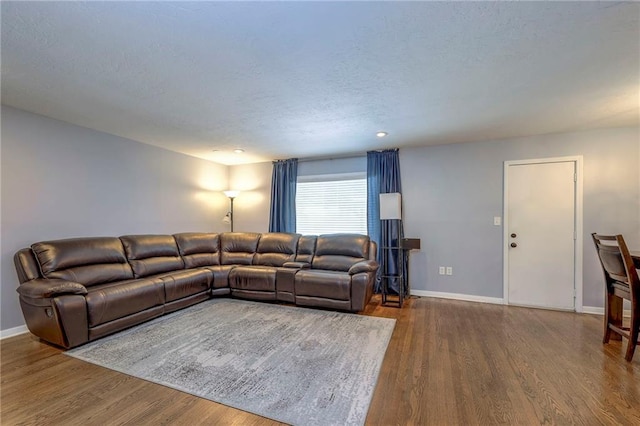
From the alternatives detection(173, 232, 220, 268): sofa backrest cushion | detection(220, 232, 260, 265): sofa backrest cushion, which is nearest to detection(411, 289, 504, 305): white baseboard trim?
detection(220, 232, 260, 265): sofa backrest cushion

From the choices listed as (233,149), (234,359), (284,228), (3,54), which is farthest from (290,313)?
(3,54)

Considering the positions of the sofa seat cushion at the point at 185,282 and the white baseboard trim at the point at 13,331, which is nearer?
the white baseboard trim at the point at 13,331

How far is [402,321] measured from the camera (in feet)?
10.6

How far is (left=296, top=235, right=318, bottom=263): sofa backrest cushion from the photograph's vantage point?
4.37 m

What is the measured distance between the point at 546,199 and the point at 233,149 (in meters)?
4.63

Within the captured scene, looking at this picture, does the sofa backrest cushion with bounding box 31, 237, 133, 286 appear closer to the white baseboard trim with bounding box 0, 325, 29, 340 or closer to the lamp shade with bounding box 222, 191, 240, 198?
the white baseboard trim with bounding box 0, 325, 29, 340

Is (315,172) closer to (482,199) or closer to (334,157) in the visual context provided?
(334,157)

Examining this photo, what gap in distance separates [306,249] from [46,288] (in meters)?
3.00

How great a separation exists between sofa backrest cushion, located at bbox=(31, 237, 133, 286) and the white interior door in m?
5.20

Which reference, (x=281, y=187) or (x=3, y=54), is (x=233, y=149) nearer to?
(x=281, y=187)

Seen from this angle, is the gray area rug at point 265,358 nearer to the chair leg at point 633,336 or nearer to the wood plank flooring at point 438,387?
the wood plank flooring at point 438,387

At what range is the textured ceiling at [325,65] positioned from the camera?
1.52m

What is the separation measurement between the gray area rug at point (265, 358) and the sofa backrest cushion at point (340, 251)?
82cm

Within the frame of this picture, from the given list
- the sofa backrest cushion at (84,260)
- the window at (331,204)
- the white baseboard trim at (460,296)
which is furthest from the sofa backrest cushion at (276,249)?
the white baseboard trim at (460,296)
